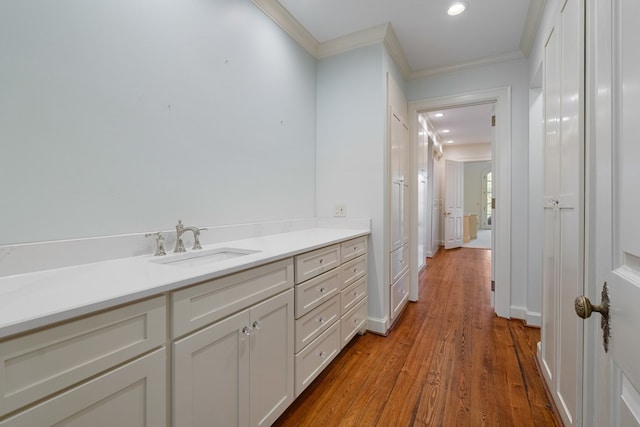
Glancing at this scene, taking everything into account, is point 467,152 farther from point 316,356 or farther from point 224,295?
point 224,295

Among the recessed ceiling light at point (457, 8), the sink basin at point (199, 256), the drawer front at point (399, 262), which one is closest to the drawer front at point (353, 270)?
the drawer front at point (399, 262)

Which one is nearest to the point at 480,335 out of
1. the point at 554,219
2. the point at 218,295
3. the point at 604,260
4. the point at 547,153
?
the point at 554,219

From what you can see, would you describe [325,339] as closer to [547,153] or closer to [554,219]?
[554,219]

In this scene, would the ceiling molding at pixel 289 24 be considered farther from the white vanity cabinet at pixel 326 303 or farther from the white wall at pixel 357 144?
the white vanity cabinet at pixel 326 303

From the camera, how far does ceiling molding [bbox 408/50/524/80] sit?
2.67m

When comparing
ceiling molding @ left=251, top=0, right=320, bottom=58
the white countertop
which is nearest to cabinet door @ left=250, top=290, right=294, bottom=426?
the white countertop

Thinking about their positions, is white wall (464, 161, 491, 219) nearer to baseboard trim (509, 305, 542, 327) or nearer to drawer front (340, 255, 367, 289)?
baseboard trim (509, 305, 542, 327)

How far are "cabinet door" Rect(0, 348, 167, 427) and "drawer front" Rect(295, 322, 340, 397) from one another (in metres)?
0.76

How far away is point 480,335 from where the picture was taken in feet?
7.75

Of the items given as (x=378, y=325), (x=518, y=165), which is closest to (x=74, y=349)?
(x=378, y=325)

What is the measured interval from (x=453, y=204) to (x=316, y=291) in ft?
20.7

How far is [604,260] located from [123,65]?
1.81 m

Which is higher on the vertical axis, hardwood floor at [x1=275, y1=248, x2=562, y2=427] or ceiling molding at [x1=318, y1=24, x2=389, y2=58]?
ceiling molding at [x1=318, y1=24, x2=389, y2=58]

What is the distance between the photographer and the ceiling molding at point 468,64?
2.67 m
